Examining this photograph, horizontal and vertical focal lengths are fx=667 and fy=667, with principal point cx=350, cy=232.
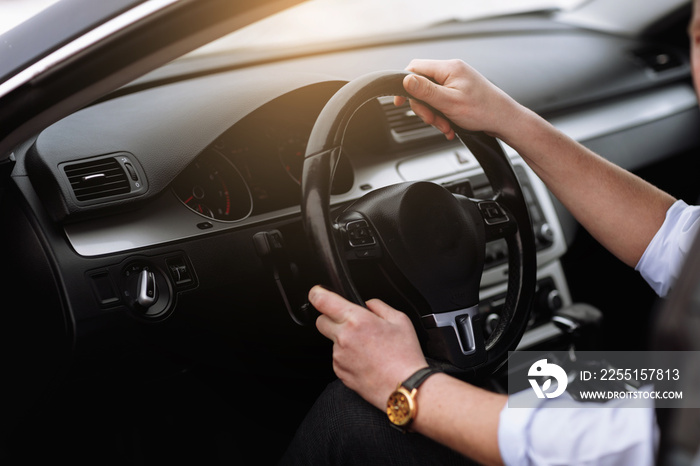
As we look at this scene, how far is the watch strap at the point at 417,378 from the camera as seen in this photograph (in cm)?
96

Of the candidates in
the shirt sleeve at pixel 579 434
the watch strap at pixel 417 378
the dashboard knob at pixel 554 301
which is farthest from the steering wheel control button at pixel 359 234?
the dashboard knob at pixel 554 301

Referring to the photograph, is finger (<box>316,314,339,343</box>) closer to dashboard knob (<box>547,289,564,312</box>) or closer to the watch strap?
the watch strap

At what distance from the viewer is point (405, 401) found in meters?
0.96

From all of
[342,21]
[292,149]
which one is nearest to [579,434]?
[292,149]

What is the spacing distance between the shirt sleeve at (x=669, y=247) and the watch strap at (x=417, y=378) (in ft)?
1.99

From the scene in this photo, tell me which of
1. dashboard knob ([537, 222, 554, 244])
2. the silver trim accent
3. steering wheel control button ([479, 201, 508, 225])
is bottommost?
dashboard knob ([537, 222, 554, 244])

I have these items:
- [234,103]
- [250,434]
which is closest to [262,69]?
[234,103]

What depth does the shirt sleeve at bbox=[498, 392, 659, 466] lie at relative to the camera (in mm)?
A: 771

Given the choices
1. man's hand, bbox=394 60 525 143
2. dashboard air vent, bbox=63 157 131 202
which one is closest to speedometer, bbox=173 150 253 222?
dashboard air vent, bbox=63 157 131 202

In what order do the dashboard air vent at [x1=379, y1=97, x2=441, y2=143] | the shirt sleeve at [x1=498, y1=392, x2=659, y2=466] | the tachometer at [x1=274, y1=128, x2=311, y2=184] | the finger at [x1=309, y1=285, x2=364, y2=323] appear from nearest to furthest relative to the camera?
the shirt sleeve at [x1=498, y1=392, x2=659, y2=466]
the finger at [x1=309, y1=285, x2=364, y2=323]
the tachometer at [x1=274, y1=128, x2=311, y2=184]
the dashboard air vent at [x1=379, y1=97, x2=441, y2=143]

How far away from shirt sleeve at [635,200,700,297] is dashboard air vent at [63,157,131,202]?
1.06 meters

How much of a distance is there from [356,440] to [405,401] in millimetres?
173

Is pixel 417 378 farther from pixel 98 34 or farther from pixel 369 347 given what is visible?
pixel 98 34

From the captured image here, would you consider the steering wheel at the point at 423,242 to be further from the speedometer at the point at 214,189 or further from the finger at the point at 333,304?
the speedometer at the point at 214,189
